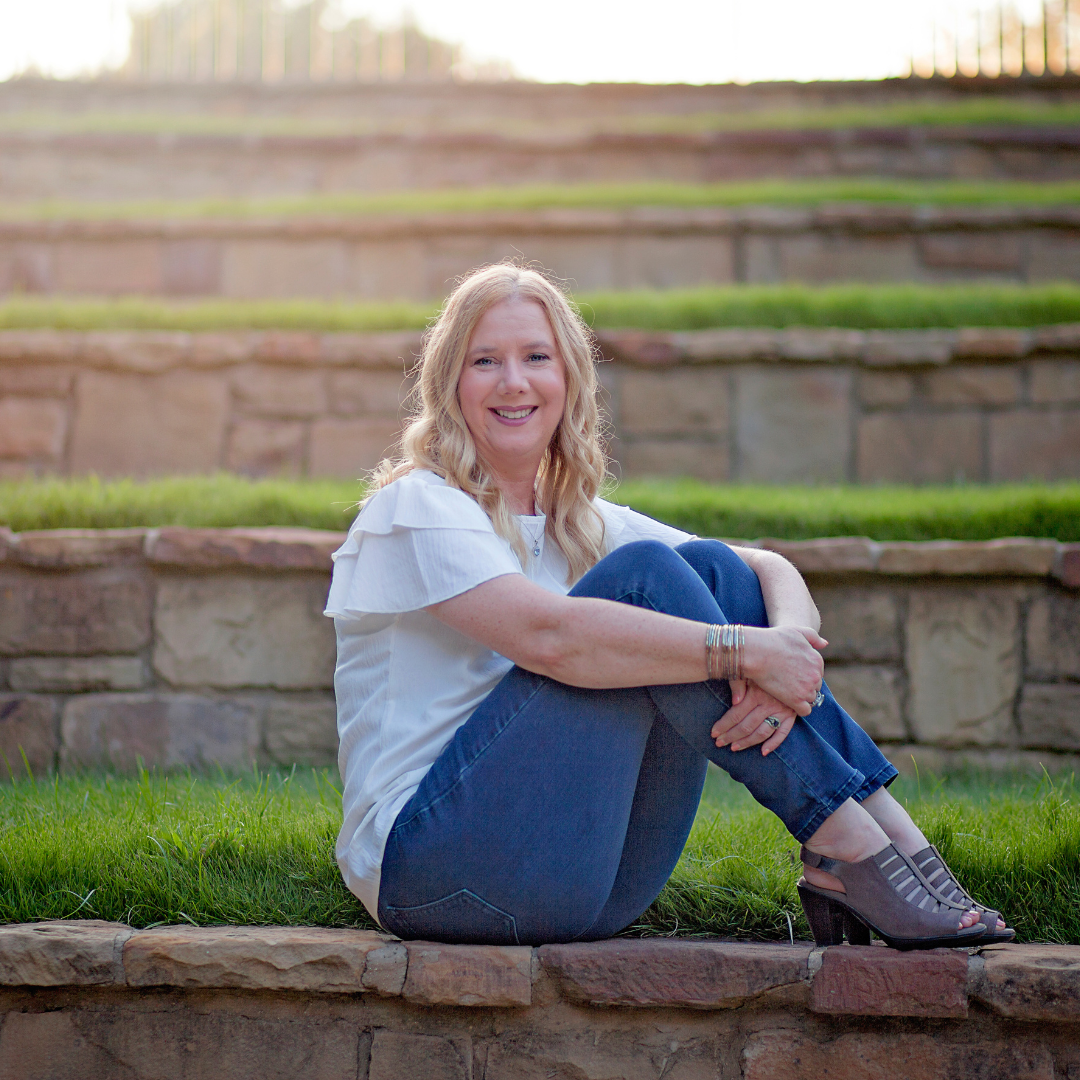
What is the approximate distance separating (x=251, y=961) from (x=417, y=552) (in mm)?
743

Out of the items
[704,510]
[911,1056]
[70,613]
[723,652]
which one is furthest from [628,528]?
[70,613]

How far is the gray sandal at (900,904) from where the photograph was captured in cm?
165

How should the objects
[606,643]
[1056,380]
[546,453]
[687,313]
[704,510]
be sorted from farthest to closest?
[687,313]
[1056,380]
[704,510]
[546,453]
[606,643]

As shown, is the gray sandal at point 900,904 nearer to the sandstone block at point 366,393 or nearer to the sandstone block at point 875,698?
the sandstone block at point 875,698

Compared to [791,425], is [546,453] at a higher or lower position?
lower

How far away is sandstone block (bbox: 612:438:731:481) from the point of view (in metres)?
4.09

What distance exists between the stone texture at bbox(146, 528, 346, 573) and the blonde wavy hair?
3.51 ft

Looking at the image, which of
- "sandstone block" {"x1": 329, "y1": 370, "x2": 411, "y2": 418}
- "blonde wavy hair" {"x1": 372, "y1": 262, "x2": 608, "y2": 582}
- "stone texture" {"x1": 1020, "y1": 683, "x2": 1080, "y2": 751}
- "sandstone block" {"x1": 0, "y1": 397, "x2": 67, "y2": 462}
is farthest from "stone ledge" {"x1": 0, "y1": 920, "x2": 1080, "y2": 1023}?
"sandstone block" {"x1": 0, "y1": 397, "x2": 67, "y2": 462}

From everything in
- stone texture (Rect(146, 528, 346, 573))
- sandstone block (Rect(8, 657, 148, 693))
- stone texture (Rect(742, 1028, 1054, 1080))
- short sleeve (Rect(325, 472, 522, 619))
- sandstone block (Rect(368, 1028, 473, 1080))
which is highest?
short sleeve (Rect(325, 472, 522, 619))

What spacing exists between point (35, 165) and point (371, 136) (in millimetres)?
2042

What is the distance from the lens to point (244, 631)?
120 inches

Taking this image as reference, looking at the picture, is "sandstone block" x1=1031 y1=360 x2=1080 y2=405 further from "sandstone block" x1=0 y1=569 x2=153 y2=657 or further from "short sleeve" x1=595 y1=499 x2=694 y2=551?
"sandstone block" x1=0 y1=569 x2=153 y2=657

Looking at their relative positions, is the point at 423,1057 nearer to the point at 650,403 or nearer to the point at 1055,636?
the point at 1055,636

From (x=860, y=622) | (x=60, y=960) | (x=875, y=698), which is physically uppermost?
(x=860, y=622)
